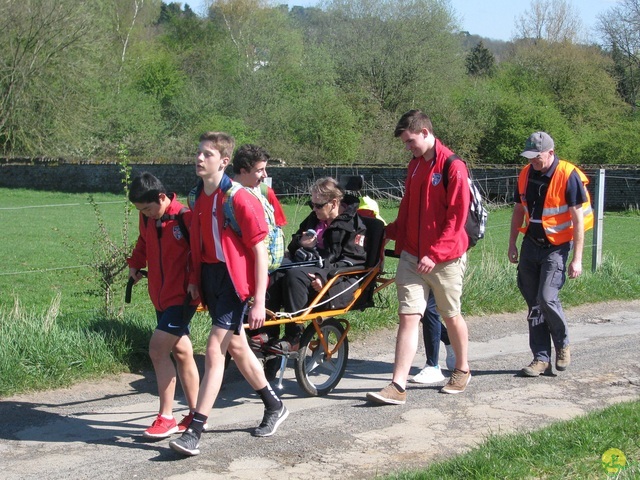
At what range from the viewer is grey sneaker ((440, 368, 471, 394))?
6.68m

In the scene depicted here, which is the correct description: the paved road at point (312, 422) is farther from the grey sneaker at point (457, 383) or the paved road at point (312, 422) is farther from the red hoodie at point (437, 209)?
the red hoodie at point (437, 209)

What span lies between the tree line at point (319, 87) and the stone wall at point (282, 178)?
2.26 metres

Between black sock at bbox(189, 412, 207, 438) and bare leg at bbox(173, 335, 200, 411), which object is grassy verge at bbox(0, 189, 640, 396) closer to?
bare leg at bbox(173, 335, 200, 411)

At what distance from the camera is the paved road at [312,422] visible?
5.08m

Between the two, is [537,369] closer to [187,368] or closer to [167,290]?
[187,368]

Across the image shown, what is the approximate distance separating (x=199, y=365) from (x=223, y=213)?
7.84 feet

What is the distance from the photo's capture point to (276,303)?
6750mm

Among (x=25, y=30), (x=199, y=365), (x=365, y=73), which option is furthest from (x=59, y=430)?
(x=365, y=73)

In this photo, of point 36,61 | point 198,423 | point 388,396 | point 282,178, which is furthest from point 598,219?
point 36,61

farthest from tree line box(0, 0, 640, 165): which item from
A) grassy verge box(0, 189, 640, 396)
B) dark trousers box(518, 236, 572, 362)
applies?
dark trousers box(518, 236, 572, 362)

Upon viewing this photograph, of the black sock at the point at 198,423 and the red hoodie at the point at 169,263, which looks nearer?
the black sock at the point at 198,423

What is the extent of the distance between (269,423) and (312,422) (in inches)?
17.7

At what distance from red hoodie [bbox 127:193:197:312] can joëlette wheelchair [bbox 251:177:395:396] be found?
0.82 metres

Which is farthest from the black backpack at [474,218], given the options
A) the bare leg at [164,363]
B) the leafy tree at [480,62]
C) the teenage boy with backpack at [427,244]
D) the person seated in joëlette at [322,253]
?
the leafy tree at [480,62]
